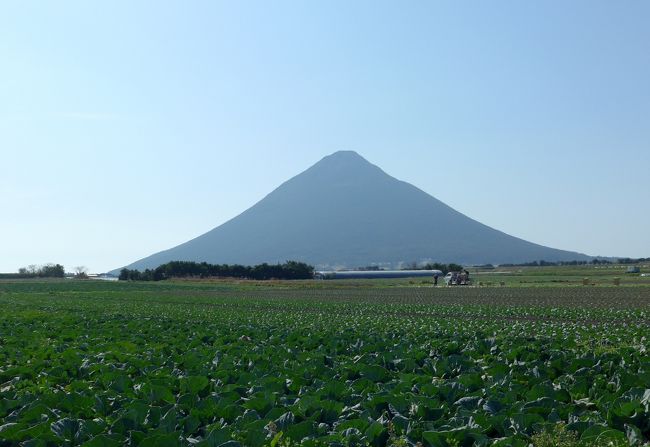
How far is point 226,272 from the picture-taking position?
110 metres

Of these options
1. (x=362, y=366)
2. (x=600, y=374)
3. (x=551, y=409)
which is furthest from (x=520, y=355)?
(x=551, y=409)

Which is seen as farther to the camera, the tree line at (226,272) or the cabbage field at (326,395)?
the tree line at (226,272)

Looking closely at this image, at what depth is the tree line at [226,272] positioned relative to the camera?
106688mm

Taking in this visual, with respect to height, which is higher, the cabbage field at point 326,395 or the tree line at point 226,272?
the tree line at point 226,272

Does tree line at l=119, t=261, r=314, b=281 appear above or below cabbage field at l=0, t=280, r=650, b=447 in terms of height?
above

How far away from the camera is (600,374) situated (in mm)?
9852

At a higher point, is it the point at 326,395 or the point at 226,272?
the point at 226,272

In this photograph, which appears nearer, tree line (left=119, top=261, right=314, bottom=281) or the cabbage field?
the cabbage field

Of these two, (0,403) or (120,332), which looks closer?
(0,403)

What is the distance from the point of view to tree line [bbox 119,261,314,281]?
107 meters

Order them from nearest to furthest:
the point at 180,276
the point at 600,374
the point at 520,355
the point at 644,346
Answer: the point at 600,374, the point at 520,355, the point at 644,346, the point at 180,276

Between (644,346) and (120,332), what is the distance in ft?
42.3

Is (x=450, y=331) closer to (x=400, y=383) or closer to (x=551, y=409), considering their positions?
(x=400, y=383)

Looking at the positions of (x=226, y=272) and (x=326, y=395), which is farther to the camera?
(x=226, y=272)
